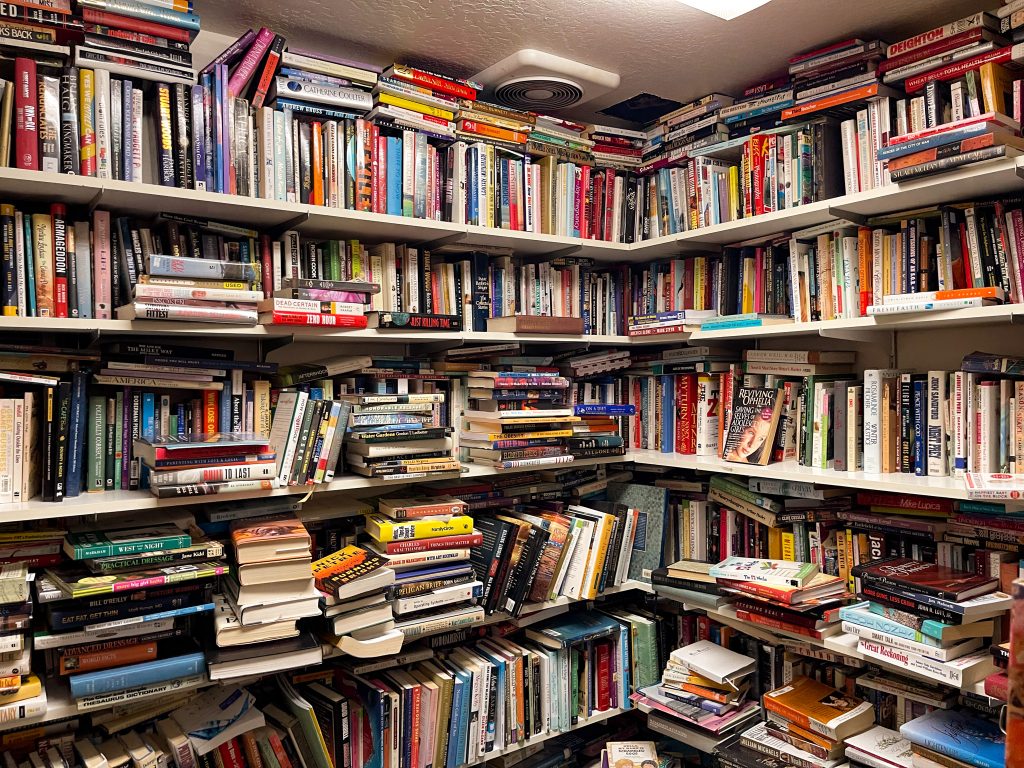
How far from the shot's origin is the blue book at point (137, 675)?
1.64 metres

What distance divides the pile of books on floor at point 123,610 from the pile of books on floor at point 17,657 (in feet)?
0.13

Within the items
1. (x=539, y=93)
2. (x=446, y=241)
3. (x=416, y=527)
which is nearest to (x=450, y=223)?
(x=446, y=241)

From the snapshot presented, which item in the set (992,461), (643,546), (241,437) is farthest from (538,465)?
(992,461)

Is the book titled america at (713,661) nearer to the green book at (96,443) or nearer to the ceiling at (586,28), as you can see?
the green book at (96,443)

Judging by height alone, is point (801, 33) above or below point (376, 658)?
above

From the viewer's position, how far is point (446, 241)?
2.29m

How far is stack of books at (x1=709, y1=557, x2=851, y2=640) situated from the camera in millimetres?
2031

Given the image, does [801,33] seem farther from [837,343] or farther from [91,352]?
[91,352]

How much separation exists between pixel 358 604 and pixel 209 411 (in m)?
0.65

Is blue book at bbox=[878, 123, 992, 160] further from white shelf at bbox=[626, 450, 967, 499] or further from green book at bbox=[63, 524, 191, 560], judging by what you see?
green book at bbox=[63, 524, 191, 560]

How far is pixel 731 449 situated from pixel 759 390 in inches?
8.3

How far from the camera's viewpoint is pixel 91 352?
6.08ft

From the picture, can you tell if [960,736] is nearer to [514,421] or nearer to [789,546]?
[789,546]

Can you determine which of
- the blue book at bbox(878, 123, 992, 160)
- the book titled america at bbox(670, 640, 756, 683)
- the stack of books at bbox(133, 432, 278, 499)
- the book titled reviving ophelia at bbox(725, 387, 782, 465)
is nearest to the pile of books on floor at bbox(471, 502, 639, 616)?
the book titled america at bbox(670, 640, 756, 683)
